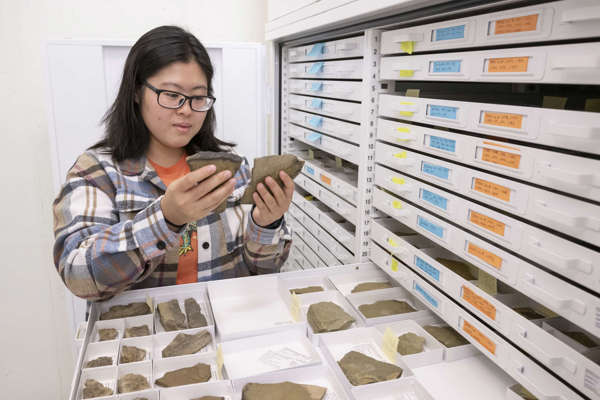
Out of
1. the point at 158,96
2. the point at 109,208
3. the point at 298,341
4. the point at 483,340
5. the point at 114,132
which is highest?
the point at 158,96

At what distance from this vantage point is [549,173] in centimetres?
73

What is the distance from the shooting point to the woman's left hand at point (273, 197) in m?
1.15

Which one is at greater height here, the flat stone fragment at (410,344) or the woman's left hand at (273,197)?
the woman's left hand at (273,197)

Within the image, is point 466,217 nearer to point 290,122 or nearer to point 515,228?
point 515,228

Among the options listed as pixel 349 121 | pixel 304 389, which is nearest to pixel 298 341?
pixel 304 389

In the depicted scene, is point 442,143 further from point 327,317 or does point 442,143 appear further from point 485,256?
point 327,317

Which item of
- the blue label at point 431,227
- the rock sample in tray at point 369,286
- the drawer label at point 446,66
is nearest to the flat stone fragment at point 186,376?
the rock sample in tray at point 369,286

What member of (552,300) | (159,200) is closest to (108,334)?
(159,200)

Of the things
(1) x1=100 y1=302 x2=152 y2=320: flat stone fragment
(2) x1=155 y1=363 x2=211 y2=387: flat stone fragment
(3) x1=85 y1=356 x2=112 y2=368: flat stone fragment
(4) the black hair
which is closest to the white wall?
(4) the black hair

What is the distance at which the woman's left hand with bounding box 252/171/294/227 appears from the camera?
1150 millimetres

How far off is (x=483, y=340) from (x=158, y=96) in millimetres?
1034

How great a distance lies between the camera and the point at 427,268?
3.65ft

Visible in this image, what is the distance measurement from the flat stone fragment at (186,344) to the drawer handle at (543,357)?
68 centimetres

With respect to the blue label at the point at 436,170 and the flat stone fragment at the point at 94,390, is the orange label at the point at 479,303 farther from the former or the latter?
the flat stone fragment at the point at 94,390
